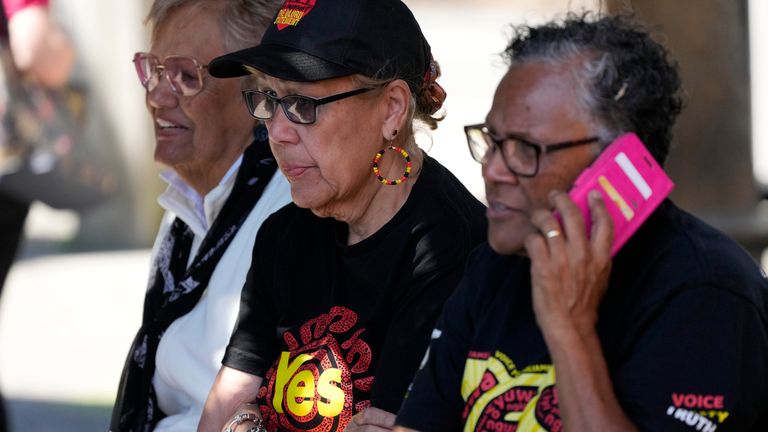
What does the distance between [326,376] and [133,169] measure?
7947 mm

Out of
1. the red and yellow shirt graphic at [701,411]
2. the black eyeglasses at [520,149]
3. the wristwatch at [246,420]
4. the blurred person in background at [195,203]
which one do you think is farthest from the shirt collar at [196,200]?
the red and yellow shirt graphic at [701,411]

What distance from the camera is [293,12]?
310 cm

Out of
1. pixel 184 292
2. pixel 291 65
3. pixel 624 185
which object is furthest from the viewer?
pixel 184 292

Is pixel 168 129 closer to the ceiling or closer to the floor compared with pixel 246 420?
closer to the ceiling

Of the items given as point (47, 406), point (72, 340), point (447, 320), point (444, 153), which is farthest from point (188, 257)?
point (444, 153)

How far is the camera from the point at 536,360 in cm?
237

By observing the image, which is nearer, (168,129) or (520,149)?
(520,149)

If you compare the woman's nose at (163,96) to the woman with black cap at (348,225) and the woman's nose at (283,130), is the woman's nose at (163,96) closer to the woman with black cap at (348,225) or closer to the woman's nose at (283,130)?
the woman with black cap at (348,225)

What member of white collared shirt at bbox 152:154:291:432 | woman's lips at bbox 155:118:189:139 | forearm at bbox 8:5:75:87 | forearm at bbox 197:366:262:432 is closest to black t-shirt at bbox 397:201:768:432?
forearm at bbox 197:366:262:432

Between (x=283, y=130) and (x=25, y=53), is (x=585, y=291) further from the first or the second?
(x=25, y=53)

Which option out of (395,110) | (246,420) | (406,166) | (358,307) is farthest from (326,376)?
(395,110)

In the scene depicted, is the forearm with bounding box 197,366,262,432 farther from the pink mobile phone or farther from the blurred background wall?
the pink mobile phone

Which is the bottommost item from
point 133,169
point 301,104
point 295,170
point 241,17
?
point 295,170

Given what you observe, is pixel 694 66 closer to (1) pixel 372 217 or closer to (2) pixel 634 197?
(1) pixel 372 217
